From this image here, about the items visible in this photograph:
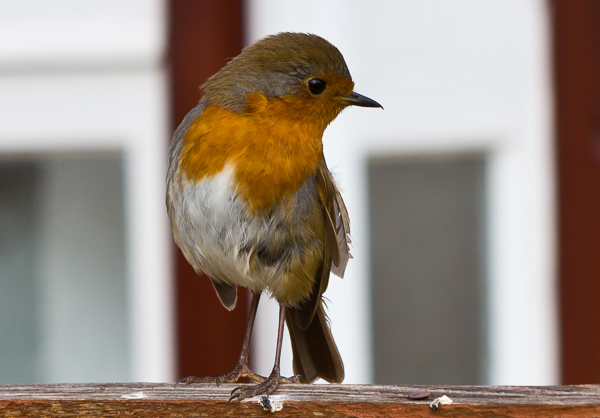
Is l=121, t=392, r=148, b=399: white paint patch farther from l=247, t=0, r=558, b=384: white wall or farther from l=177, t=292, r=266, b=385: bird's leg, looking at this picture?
l=247, t=0, r=558, b=384: white wall

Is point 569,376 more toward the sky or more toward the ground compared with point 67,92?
more toward the ground

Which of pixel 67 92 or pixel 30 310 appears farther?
pixel 30 310

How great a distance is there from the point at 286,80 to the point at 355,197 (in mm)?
2275

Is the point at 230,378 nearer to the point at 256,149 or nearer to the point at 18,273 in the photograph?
the point at 256,149

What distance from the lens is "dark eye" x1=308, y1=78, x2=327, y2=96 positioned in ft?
7.24

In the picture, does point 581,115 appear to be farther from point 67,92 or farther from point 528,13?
point 67,92

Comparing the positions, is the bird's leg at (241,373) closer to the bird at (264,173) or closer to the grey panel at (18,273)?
the bird at (264,173)

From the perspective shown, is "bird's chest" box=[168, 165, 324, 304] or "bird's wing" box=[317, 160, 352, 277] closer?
"bird's chest" box=[168, 165, 324, 304]

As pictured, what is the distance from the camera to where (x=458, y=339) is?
4.64 m

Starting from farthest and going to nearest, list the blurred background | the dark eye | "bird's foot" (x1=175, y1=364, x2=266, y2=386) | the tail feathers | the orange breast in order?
the blurred background, the tail feathers, the dark eye, the orange breast, "bird's foot" (x1=175, y1=364, x2=266, y2=386)

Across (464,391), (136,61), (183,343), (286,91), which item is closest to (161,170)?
Answer: (136,61)

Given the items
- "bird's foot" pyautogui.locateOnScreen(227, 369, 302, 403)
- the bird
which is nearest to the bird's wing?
the bird

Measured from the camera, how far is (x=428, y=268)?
15.2 feet

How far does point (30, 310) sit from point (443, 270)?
2091 millimetres
